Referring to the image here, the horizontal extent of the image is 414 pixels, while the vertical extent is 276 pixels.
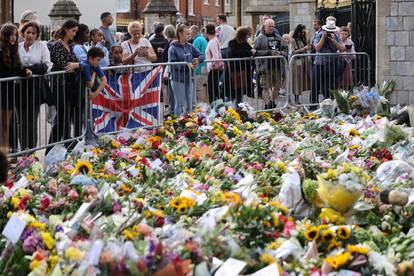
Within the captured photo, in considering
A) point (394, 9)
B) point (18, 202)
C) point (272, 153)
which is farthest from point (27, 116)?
point (394, 9)

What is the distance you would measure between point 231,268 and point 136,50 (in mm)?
9117

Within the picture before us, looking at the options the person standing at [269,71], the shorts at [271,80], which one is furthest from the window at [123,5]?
the shorts at [271,80]

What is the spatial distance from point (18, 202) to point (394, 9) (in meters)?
10.3

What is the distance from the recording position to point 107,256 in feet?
16.6

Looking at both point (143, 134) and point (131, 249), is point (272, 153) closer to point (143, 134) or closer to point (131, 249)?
point (143, 134)

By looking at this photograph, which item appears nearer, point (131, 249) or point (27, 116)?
point (131, 249)

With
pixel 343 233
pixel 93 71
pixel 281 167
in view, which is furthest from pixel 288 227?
pixel 93 71

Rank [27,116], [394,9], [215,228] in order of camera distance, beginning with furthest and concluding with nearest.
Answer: [394,9] → [27,116] → [215,228]

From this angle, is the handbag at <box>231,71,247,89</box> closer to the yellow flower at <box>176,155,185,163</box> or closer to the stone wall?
the stone wall

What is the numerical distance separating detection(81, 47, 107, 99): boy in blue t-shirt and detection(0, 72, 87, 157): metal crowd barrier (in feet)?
0.36

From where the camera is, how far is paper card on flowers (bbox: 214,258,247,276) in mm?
5402

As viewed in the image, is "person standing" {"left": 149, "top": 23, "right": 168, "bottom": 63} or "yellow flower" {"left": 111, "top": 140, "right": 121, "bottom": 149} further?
"person standing" {"left": 149, "top": 23, "right": 168, "bottom": 63}

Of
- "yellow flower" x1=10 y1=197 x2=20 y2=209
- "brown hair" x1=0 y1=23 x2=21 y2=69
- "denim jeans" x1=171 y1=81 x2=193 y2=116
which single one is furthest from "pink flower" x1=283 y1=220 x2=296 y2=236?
"denim jeans" x1=171 y1=81 x2=193 y2=116

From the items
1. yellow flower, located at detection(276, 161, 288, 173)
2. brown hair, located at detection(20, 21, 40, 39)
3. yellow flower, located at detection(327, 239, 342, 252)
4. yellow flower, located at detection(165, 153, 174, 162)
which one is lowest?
yellow flower, located at detection(327, 239, 342, 252)
